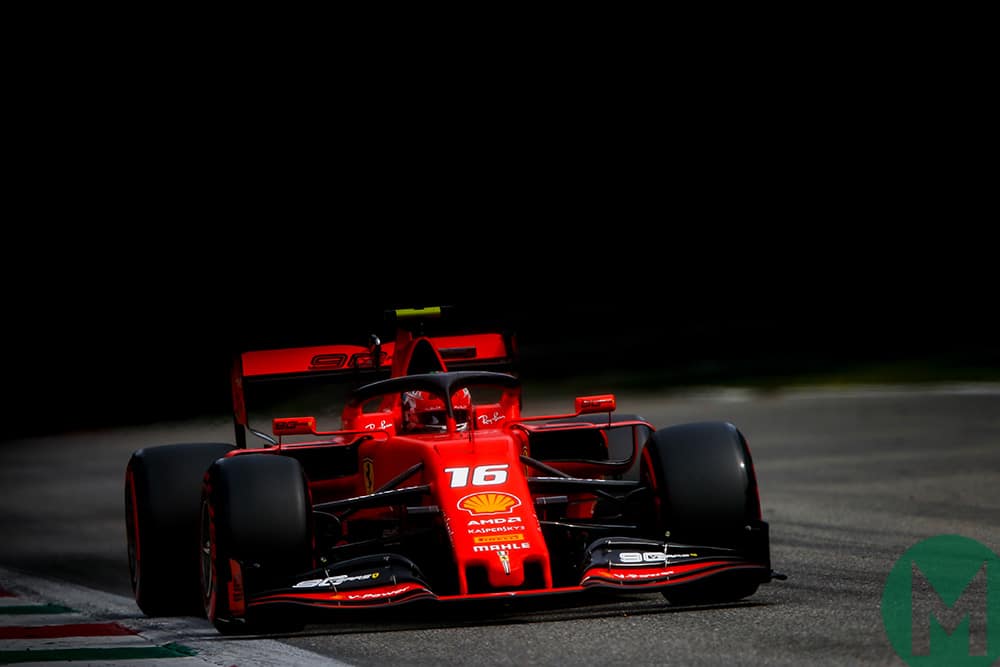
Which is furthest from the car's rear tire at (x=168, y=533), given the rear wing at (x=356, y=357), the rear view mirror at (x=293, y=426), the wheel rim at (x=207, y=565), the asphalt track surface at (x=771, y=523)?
the rear wing at (x=356, y=357)

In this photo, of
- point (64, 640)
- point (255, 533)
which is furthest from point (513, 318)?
point (255, 533)

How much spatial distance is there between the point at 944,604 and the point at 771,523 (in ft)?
11.8

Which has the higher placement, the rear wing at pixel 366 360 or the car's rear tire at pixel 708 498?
the rear wing at pixel 366 360

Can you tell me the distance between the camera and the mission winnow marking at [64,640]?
6.27 meters

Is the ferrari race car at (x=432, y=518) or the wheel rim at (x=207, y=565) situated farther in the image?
the wheel rim at (x=207, y=565)

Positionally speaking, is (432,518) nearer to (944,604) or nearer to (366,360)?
(944,604)

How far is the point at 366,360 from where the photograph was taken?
9180 mm

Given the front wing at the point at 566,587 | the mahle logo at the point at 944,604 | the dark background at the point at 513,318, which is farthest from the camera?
the dark background at the point at 513,318

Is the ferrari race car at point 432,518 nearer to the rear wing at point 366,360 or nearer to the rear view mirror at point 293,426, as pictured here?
the rear view mirror at point 293,426

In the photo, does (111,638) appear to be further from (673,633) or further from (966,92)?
(966,92)

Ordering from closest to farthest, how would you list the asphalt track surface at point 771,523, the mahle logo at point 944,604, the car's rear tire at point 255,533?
the mahle logo at point 944,604, the asphalt track surface at point 771,523, the car's rear tire at point 255,533

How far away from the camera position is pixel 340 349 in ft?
29.5

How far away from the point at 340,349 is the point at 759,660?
4.08 metres

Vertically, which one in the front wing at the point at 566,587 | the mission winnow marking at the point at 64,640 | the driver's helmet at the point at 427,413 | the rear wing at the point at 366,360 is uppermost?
the rear wing at the point at 366,360
